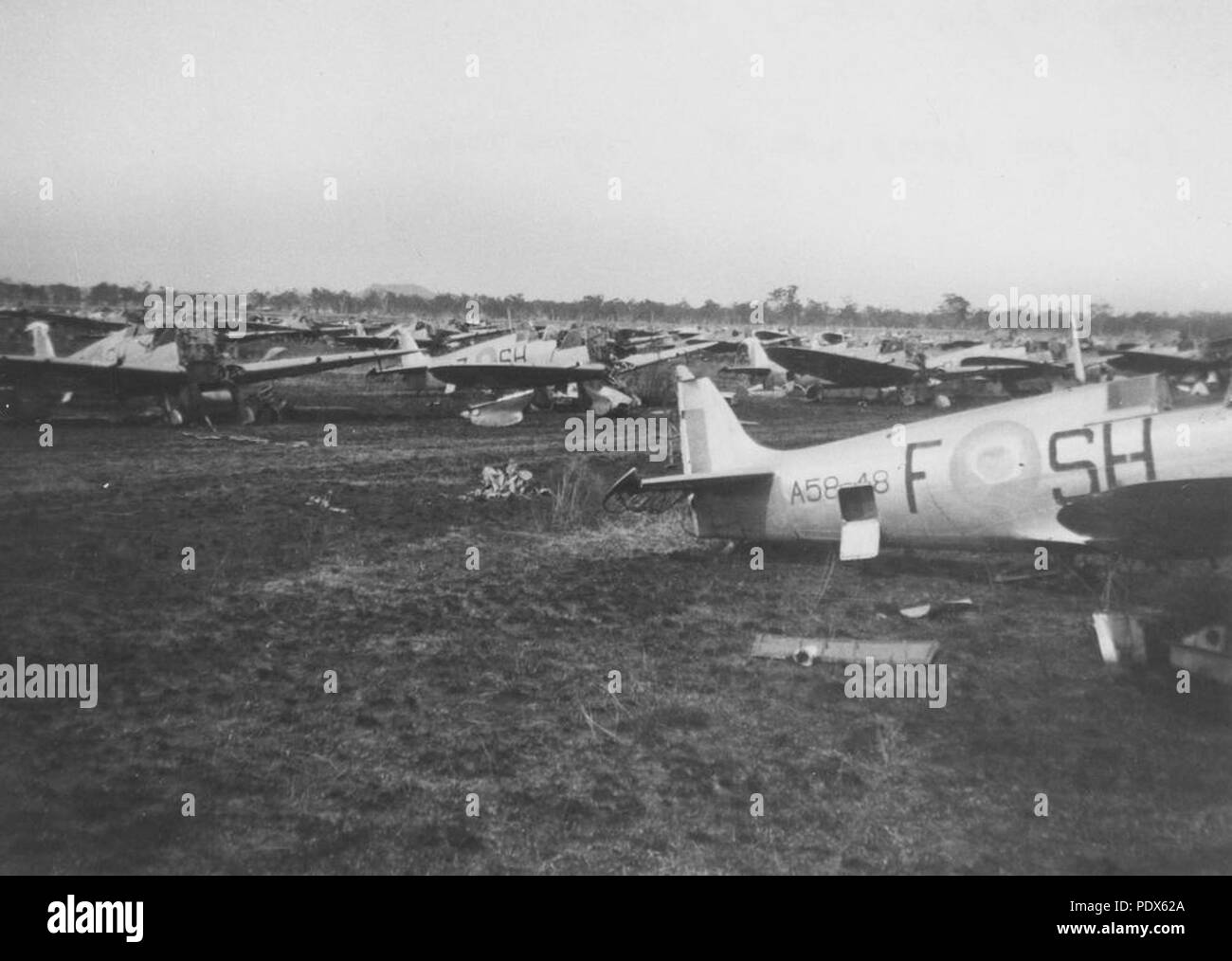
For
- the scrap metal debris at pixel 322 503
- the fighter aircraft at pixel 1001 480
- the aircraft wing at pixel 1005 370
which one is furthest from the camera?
the aircraft wing at pixel 1005 370

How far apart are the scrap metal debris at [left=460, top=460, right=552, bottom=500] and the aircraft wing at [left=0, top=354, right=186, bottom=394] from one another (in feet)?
25.0

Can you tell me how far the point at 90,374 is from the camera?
13633 millimetres

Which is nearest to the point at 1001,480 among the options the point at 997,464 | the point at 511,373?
A: the point at 997,464

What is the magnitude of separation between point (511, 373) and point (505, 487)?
8.39m

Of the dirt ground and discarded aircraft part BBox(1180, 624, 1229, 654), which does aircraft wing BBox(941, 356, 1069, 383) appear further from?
discarded aircraft part BBox(1180, 624, 1229, 654)

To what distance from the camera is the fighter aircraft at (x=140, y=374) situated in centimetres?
1334

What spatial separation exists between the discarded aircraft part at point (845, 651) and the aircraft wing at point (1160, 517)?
146cm

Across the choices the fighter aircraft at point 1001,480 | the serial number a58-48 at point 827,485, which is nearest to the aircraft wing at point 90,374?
the fighter aircraft at point 1001,480

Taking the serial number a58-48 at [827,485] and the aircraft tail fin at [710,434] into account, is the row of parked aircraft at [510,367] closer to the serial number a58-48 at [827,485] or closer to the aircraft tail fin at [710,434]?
the serial number a58-48 at [827,485]

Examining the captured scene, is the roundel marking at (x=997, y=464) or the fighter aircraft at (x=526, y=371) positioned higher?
the fighter aircraft at (x=526, y=371)

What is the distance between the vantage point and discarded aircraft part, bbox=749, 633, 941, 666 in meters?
4.62

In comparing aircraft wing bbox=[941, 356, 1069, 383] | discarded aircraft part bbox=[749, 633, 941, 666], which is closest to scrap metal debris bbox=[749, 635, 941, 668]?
discarded aircraft part bbox=[749, 633, 941, 666]

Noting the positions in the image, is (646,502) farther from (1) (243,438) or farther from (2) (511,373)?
(2) (511,373)
